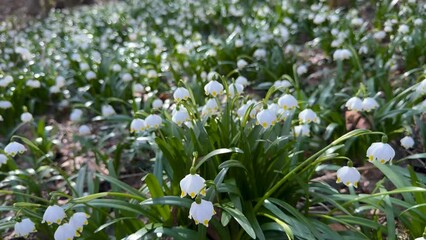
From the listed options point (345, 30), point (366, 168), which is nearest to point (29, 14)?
point (345, 30)

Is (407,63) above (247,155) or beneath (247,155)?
above

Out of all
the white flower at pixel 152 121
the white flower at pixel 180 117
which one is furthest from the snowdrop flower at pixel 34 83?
the white flower at pixel 180 117

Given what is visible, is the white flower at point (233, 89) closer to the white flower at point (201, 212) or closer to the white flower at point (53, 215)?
the white flower at point (201, 212)

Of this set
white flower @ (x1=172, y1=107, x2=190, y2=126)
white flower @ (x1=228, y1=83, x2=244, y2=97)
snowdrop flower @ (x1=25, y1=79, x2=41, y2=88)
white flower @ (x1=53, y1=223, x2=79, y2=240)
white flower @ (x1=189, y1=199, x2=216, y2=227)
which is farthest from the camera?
snowdrop flower @ (x1=25, y1=79, x2=41, y2=88)

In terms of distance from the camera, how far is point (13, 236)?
3107 millimetres

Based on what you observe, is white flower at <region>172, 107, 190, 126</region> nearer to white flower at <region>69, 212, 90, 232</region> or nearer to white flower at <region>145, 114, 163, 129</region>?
white flower at <region>145, 114, 163, 129</region>

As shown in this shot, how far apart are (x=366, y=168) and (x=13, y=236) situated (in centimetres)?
227

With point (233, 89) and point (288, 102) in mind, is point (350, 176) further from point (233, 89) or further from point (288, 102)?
point (233, 89)

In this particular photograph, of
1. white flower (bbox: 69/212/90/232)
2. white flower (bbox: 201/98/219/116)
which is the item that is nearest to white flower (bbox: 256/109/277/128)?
white flower (bbox: 201/98/219/116)

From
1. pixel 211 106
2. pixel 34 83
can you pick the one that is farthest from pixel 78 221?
pixel 34 83

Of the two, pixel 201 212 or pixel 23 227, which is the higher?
pixel 201 212

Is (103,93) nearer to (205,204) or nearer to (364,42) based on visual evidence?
(364,42)

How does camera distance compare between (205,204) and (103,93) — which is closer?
(205,204)

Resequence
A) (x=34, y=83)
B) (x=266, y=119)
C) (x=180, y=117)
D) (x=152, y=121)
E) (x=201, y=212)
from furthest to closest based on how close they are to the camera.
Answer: (x=34, y=83), (x=152, y=121), (x=180, y=117), (x=266, y=119), (x=201, y=212)
